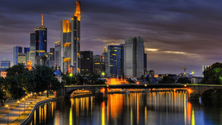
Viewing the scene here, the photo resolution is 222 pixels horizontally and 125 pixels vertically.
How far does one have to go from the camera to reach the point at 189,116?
253ft

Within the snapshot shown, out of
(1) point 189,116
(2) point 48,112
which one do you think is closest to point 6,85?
(2) point 48,112

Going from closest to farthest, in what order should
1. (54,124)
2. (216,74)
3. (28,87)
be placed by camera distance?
1. (54,124)
2. (28,87)
3. (216,74)

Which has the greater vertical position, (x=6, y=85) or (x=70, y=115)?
(x=6, y=85)

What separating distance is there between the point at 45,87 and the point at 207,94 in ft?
247

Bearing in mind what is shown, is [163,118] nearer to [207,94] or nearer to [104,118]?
[104,118]

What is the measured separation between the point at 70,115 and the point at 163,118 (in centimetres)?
2393

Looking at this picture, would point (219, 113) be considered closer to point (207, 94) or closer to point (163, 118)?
point (163, 118)

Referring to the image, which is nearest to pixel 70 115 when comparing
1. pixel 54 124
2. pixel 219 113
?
pixel 54 124

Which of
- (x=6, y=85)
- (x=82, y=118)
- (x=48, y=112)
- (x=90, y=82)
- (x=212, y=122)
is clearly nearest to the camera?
(x=212, y=122)

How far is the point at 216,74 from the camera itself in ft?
424

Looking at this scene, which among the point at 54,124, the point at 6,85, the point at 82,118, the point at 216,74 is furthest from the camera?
the point at 216,74

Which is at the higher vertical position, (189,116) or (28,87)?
(28,87)

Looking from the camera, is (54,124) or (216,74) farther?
(216,74)

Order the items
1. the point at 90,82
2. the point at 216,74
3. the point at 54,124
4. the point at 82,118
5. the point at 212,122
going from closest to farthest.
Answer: the point at 54,124, the point at 212,122, the point at 82,118, the point at 216,74, the point at 90,82
